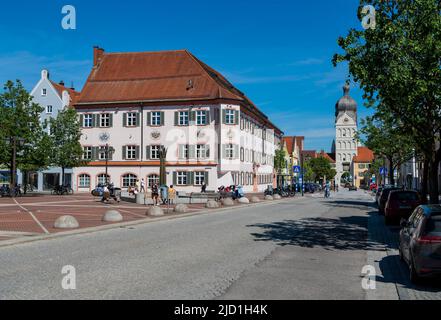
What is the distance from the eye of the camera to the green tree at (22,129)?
4169cm

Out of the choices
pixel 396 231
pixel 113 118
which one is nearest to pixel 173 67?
pixel 113 118

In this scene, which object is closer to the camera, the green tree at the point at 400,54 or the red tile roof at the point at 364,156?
the green tree at the point at 400,54

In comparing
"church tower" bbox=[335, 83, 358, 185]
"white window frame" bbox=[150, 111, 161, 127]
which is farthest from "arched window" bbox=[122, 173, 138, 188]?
"church tower" bbox=[335, 83, 358, 185]

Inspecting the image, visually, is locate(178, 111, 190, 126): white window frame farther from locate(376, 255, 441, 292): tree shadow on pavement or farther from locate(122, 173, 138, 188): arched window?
locate(376, 255, 441, 292): tree shadow on pavement

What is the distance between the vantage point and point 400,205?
68.1ft

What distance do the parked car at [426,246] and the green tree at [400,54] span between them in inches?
268

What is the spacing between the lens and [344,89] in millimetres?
168375

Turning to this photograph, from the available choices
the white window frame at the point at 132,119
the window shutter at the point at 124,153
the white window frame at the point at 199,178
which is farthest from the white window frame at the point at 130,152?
the white window frame at the point at 199,178

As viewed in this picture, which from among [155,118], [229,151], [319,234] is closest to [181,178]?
[229,151]

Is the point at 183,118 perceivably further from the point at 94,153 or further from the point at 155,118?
the point at 94,153

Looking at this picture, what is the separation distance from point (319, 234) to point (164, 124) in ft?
137

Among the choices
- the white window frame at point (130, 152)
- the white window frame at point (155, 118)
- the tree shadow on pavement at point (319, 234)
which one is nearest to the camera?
the tree shadow on pavement at point (319, 234)

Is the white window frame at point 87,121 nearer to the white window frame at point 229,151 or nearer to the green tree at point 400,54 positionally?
the white window frame at point 229,151

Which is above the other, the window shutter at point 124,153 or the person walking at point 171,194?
the window shutter at point 124,153
